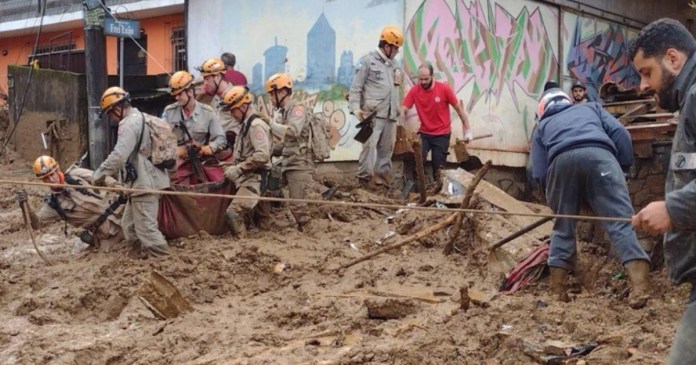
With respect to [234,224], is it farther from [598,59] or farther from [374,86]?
[598,59]

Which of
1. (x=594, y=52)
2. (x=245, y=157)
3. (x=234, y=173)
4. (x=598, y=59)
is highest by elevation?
(x=594, y=52)

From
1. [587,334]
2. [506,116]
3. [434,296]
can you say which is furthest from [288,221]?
[506,116]

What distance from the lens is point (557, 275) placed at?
7.10 meters

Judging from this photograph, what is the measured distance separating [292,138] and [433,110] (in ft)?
9.12

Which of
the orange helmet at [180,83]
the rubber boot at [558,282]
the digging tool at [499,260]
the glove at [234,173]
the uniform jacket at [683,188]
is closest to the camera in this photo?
the uniform jacket at [683,188]

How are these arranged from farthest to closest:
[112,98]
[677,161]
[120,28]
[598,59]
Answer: [598,59], [120,28], [112,98], [677,161]

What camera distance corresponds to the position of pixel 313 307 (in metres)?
7.40

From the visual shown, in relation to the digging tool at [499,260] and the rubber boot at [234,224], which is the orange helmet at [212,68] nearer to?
the rubber boot at [234,224]

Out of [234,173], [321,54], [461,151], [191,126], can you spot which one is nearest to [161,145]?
[234,173]

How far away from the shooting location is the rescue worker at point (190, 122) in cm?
999

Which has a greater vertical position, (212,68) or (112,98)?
(212,68)

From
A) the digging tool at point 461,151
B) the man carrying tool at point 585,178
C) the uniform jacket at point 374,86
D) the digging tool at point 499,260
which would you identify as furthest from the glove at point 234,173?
the digging tool at point 461,151

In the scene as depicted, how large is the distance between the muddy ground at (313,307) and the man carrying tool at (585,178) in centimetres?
29

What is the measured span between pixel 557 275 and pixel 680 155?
350cm
